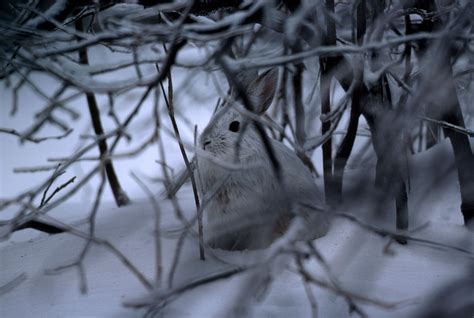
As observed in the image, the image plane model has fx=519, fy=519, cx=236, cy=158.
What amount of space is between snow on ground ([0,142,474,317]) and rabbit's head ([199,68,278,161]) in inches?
16.0

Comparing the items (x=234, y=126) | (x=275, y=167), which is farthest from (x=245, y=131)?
(x=275, y=167)

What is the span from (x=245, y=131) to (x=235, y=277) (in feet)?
2.40

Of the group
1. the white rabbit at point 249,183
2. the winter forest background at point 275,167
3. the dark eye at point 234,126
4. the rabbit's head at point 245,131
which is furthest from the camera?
the dark eye at point 234,126

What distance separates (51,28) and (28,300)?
1131 millimetres

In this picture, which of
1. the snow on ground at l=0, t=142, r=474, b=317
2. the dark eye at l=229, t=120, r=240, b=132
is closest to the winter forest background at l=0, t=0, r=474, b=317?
the snow on ground at l=0, t=142, r=474, b=317

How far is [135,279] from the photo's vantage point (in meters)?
1.75

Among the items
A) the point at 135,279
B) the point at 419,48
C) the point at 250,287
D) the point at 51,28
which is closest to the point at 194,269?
the point at 135,279

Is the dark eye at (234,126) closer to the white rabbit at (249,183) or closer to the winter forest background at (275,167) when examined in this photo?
the white rabbit at (249,183)

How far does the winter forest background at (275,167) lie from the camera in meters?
1.28

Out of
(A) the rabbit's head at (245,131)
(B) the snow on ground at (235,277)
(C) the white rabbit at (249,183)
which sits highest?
(A) the rabbit's head at (245,131)

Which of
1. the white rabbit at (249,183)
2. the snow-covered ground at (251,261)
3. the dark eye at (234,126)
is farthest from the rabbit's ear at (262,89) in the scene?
the snow-covered ground at (251,261)

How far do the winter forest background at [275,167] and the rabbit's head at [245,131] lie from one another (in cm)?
8

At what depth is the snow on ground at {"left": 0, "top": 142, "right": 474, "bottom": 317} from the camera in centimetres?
147

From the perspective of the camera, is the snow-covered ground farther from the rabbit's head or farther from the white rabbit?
the rabbit's head
